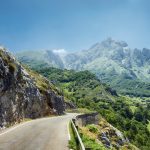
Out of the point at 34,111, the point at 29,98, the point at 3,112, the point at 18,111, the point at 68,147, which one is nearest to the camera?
the point at 68,147

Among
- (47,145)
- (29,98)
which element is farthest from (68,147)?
(29,98)

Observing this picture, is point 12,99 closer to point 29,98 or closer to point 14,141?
point 29,98

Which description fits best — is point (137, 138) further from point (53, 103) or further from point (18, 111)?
point (18, 111)

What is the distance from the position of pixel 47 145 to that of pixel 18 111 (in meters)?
26.7

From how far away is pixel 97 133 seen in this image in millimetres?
63375

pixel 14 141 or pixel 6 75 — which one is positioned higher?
pixel 6 75

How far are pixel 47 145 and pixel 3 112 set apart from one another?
55.4 feet

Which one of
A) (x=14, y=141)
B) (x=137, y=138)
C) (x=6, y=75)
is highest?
(x=6, y=75)

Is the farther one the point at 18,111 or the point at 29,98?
the point at 29,98

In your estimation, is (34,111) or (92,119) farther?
(92,119)

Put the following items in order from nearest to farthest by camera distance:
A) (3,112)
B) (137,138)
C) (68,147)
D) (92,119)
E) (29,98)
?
1. (68,147)
2. (3,112)
3. (29,98)
4. (92,119)
5. (137,138)

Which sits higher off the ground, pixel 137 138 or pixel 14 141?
pixel 14 141

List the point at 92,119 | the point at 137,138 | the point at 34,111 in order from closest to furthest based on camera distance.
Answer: the point at 34,111, the point at 92,119, the point at 137,138

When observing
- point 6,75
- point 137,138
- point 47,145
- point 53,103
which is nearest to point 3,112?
point 6,75
